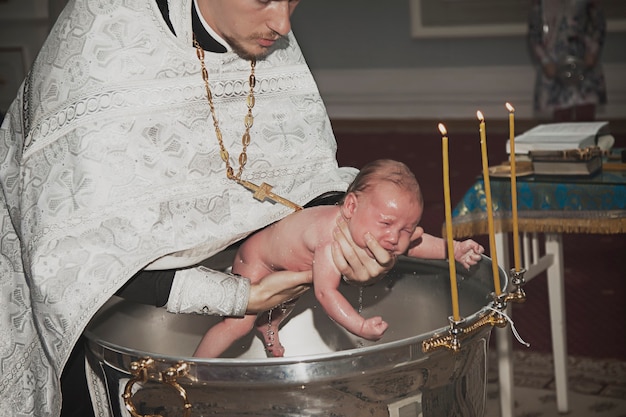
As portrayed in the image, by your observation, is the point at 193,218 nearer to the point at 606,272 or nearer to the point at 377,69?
the point at 606,272

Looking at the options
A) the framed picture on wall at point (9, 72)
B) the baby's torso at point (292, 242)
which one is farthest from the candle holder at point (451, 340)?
the framed picture on wall at point (9, 72)

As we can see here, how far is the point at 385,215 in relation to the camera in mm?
1256

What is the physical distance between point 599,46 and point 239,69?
9.36ft

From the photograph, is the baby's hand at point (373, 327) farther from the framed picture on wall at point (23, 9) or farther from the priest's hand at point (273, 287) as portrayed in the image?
the framed picture on wall at point (23, 9)

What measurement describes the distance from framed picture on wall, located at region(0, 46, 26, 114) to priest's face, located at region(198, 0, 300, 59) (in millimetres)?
3970

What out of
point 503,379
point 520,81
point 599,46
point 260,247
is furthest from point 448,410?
point 520,81

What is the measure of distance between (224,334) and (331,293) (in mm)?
179

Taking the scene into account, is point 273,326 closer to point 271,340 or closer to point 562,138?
point 271,340

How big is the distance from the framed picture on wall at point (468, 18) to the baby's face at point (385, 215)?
3.49m

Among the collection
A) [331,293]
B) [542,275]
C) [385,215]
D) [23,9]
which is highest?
[23,9]

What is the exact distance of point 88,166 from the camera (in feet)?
4.31

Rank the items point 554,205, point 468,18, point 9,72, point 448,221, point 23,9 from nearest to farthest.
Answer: point 448,221 → point 554,205 → point 468,18 → point 23,9 → point 9,72

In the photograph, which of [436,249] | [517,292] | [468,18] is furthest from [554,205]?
[468,18]

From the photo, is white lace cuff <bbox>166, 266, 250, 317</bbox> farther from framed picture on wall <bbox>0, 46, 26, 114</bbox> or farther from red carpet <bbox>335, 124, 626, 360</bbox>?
framed picture on wall <bbox>0, 46, 26, 114</bbox>
